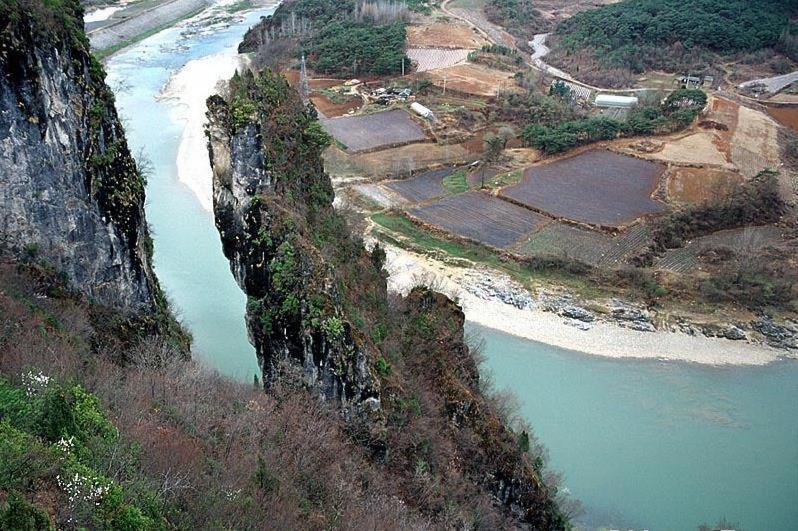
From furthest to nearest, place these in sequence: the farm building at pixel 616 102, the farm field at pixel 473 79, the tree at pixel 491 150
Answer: the farm field at pixel 473 79, the farm building at pixel 616 102, the tree at pixel 491 150

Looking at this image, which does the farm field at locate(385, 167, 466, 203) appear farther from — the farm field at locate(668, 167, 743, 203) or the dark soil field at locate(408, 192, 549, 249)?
the farm field at locate(668, 167, 743, 203)

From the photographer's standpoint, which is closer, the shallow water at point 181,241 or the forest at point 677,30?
the shallow water at point 181,241

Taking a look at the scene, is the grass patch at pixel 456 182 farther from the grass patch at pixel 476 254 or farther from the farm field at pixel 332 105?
the farm field at pixel 332 105

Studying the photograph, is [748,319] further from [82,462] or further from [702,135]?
[82,462]

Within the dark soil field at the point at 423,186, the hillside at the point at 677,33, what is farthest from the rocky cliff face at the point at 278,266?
the hillside at the point at 677,33

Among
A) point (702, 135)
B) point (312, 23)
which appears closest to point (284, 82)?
point (702, 135)

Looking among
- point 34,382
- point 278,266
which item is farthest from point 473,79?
point 34,382
